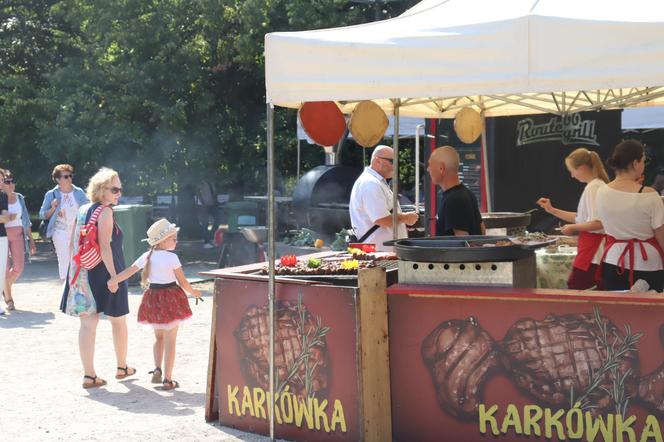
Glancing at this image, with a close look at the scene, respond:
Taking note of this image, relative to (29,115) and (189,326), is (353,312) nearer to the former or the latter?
(189,326)

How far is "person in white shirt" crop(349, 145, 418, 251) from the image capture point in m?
7.55

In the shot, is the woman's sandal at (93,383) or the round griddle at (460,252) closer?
the round griddle at (460,252)

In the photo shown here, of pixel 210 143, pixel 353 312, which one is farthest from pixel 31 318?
pixel 210 143

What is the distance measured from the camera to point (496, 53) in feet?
14.9

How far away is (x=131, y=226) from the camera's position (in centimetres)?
1357

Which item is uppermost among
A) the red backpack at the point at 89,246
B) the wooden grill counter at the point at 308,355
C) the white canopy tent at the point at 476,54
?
the white canopy tent at the point at 476,54

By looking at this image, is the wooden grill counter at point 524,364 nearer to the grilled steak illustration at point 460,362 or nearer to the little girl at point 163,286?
the grilled steak illustration at point 460,362

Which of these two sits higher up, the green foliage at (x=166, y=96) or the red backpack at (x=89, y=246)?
the green foliage at (x=166, y=96)

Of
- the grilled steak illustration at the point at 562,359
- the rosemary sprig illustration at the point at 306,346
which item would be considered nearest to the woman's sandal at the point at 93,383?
the rosemary sprig illustration at the point at 306,346

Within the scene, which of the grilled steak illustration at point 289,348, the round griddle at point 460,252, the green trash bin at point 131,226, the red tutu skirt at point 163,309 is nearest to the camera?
the round griddle at point 460,252

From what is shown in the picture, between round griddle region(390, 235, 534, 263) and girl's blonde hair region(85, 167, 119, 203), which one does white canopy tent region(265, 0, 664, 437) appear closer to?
round griddle region(390, 235, 534, 263)

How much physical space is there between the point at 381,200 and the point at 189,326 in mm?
3137

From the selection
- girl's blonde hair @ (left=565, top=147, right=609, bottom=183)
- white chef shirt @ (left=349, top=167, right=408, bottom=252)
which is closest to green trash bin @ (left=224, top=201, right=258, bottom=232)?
white chef shirt @ (left=349, top=167, right=408, bottom=252)

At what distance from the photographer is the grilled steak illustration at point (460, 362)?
202 inches
